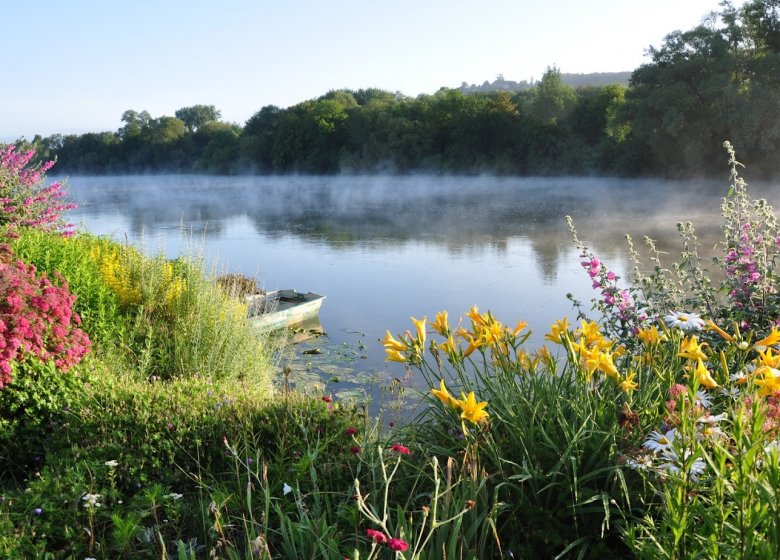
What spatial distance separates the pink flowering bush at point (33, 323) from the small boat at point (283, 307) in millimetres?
2903

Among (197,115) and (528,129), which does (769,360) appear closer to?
(528,129)

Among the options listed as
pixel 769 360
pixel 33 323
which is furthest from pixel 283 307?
pixel 769 360

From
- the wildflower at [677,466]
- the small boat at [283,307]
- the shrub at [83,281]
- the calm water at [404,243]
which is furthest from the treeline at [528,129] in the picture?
the wildflower at [677,466]

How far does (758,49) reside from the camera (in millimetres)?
27766

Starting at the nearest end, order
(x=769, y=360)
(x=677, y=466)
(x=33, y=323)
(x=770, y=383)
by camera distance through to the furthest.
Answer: (x=677, y=466) < (x=770, y=383) < (x=769, y=360) < (x=33, y=323)

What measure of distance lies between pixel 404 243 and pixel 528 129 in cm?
2756

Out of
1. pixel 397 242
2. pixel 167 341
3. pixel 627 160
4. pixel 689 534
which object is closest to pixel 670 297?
pixel 689 534

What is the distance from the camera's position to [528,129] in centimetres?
4075

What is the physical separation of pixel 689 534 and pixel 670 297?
2783 mm

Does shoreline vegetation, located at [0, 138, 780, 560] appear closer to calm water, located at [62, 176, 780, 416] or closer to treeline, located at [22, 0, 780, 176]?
calm water, located at [62, 176, 780, 416]

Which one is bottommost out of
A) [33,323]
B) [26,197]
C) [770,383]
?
[33,323]

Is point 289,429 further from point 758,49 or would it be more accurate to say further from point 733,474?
point 758,49

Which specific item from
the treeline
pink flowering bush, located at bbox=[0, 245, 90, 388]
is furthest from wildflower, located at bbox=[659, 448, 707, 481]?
the treeline

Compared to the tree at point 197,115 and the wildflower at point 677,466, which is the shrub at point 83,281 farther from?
the tree at point 197,115
